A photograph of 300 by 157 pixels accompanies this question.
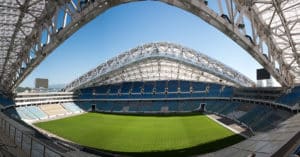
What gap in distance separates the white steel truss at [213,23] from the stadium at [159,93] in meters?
0.09

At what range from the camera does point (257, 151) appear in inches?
239

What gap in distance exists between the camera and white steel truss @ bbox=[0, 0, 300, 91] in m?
19.5

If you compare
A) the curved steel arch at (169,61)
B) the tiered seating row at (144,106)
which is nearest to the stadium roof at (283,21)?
the curved steel arch at (169,61)

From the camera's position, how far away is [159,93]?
226 ft

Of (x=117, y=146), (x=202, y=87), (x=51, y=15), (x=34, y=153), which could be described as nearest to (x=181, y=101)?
(x=202, y=87)

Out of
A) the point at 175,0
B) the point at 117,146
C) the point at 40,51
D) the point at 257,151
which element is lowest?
the point at 117,146

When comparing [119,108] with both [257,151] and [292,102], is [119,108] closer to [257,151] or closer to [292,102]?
[292,102]

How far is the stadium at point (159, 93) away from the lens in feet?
47.5

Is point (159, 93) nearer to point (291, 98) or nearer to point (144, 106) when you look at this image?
point (144, 106)

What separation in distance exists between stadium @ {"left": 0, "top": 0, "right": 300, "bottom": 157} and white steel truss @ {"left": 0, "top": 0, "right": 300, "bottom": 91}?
94 mm

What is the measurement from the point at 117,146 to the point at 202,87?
4451 centimetres

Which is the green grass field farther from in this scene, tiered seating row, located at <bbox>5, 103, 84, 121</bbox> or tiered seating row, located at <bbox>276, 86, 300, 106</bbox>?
tiered seating row, located at <bbox>5, 103, 84, 121</bbox>

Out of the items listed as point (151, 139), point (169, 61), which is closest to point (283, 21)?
point (151, 139)

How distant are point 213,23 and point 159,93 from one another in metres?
50.0
